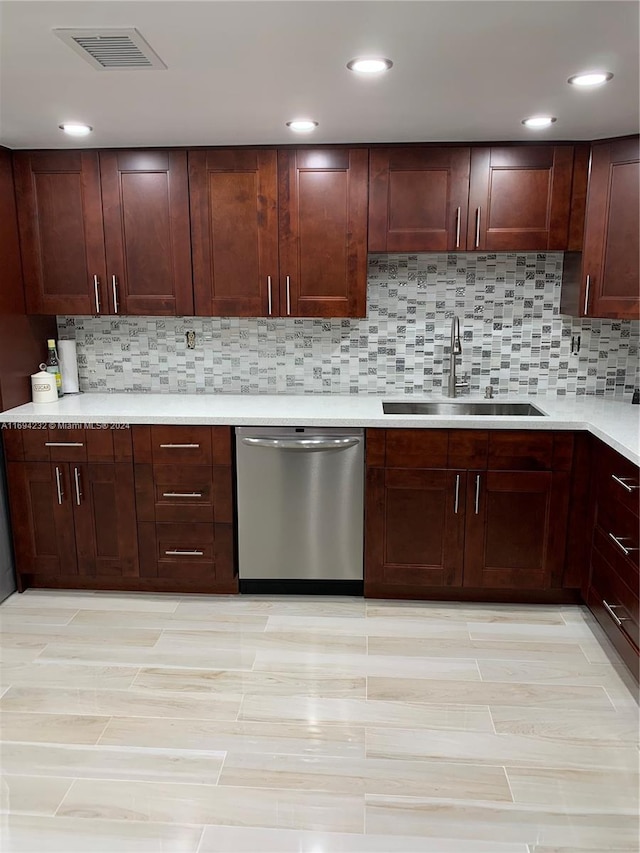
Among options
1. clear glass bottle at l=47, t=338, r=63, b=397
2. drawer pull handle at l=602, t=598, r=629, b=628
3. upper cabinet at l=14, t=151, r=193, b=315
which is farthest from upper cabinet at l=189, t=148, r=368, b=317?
drawer pull handle at l=602, t=598, r=629, b=628

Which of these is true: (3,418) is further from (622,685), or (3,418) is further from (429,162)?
(622,685)

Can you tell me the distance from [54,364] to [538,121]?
271 centimetres

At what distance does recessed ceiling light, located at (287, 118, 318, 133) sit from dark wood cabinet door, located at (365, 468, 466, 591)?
157cm

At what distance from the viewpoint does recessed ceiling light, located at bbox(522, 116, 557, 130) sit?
9.09ft

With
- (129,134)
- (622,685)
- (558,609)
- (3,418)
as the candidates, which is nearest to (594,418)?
(558,609)

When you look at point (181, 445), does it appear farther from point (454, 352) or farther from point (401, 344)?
point (454, 352)

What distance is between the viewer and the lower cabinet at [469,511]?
10.2 ft

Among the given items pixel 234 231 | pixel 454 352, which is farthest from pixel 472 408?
pixel 234 231

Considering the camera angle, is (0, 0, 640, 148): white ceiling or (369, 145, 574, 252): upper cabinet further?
(369, 145, 574, 252): upper cabinet

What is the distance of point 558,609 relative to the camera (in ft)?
10.5

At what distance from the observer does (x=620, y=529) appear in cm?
266

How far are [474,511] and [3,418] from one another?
2.31m

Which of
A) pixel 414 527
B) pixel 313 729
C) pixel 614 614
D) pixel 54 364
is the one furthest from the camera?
pixel 54 364

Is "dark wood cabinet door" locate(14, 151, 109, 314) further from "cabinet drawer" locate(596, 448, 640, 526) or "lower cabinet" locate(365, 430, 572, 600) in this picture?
"cabinet drawer" locate(596, 448, 640, 526)
